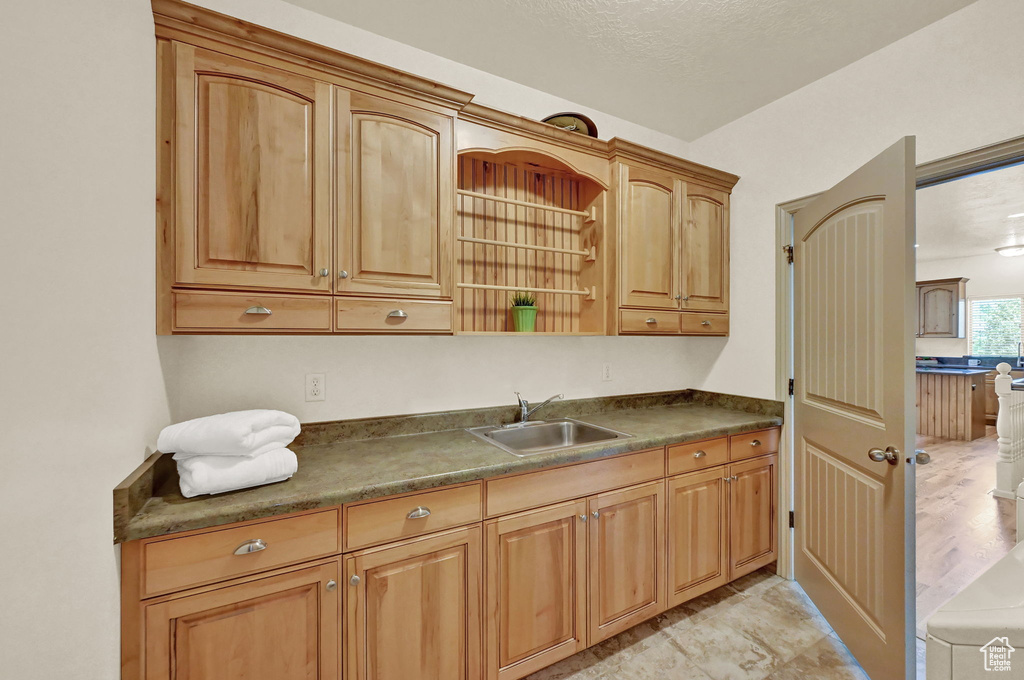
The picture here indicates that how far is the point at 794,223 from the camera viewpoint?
2.23 m

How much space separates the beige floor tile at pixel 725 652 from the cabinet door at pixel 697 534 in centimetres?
14

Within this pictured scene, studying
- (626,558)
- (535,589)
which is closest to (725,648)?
(626,558)

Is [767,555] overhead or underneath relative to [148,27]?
underneath

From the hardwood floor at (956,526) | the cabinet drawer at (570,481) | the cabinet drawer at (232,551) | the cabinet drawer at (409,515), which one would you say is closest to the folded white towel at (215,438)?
the cabinet drawer at (232,551)

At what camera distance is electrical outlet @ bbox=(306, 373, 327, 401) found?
1.70m

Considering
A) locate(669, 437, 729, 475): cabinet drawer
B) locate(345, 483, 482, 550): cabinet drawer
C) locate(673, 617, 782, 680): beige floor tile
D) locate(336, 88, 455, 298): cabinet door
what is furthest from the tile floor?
locate(336, 88, 455, 298): cabinet door

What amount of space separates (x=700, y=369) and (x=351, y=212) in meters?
2.37

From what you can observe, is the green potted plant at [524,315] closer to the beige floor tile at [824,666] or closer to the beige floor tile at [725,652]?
the beige floor tile at [725,652]

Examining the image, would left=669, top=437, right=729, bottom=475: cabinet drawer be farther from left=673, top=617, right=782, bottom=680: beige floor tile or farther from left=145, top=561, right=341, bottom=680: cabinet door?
left=145, top=561, right=341, bottom=680: cabinet door

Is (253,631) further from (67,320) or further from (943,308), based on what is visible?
(943,308)

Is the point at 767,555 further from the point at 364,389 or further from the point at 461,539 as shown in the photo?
the point at 364,389

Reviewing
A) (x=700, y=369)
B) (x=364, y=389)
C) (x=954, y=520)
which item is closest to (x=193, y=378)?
(x=364, y=389)

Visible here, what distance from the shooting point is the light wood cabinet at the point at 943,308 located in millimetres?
6133
